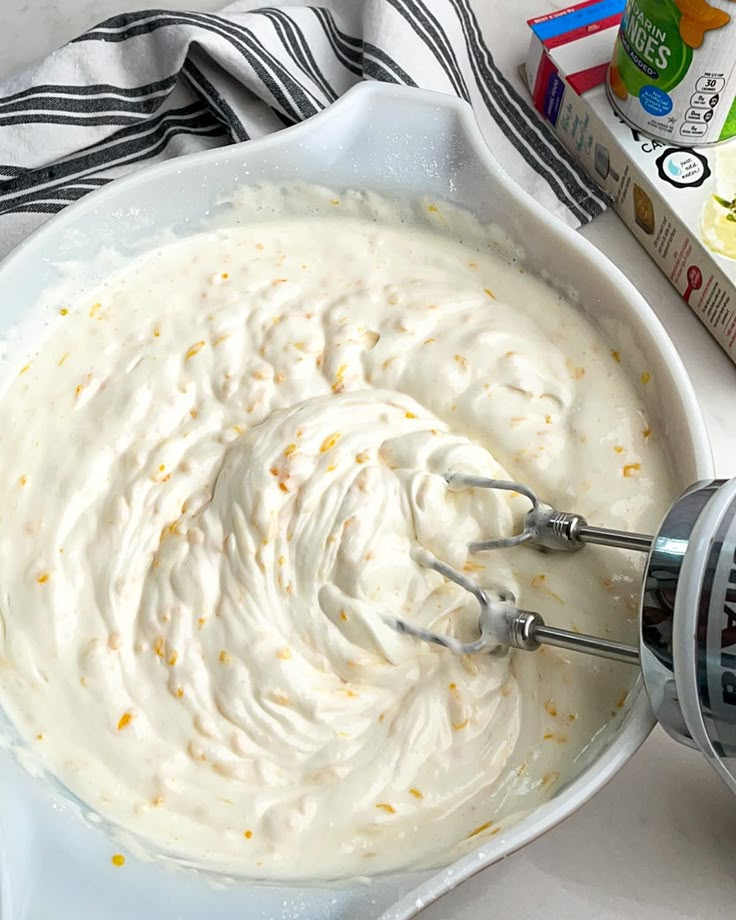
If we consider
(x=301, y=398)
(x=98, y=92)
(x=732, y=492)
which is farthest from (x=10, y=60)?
(x=732, y=492)

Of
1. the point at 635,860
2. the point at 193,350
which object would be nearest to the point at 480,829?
the point at 635,860

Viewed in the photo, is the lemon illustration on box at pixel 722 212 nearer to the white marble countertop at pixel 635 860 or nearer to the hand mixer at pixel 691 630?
the hand mixer at pixel 691 630

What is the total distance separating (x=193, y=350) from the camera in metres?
1.03

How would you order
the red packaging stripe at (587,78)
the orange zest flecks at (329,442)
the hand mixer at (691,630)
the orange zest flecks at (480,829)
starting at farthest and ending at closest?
the red packaging stripe at (587,78) < the orange zest flecks at (329,442) < the orange zest flecks at (480,829) < the hand mixer at (691,630)

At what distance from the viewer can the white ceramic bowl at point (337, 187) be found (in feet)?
2.50

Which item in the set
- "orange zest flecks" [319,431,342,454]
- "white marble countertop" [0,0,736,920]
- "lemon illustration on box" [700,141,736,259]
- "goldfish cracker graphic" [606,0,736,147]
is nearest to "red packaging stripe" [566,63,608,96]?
"goldfish cracker graphic" [606,0,736,147]

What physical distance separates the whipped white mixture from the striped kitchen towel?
21 cm

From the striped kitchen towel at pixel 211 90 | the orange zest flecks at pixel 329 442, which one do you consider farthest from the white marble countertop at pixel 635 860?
the striped kitchen towel at pixel 211 90

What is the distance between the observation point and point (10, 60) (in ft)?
4.37

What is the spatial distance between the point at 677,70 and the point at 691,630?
2.19 ft

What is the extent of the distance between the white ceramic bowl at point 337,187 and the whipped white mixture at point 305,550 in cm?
3

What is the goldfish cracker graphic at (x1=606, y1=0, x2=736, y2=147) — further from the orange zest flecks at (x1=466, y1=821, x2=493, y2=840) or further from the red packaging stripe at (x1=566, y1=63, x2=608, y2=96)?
the orange zest flecks at (x1=466, y1=821, x2=493, y2=840)

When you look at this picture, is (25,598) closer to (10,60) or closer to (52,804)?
(52,804)

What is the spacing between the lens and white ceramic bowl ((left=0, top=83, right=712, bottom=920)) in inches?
30.0
